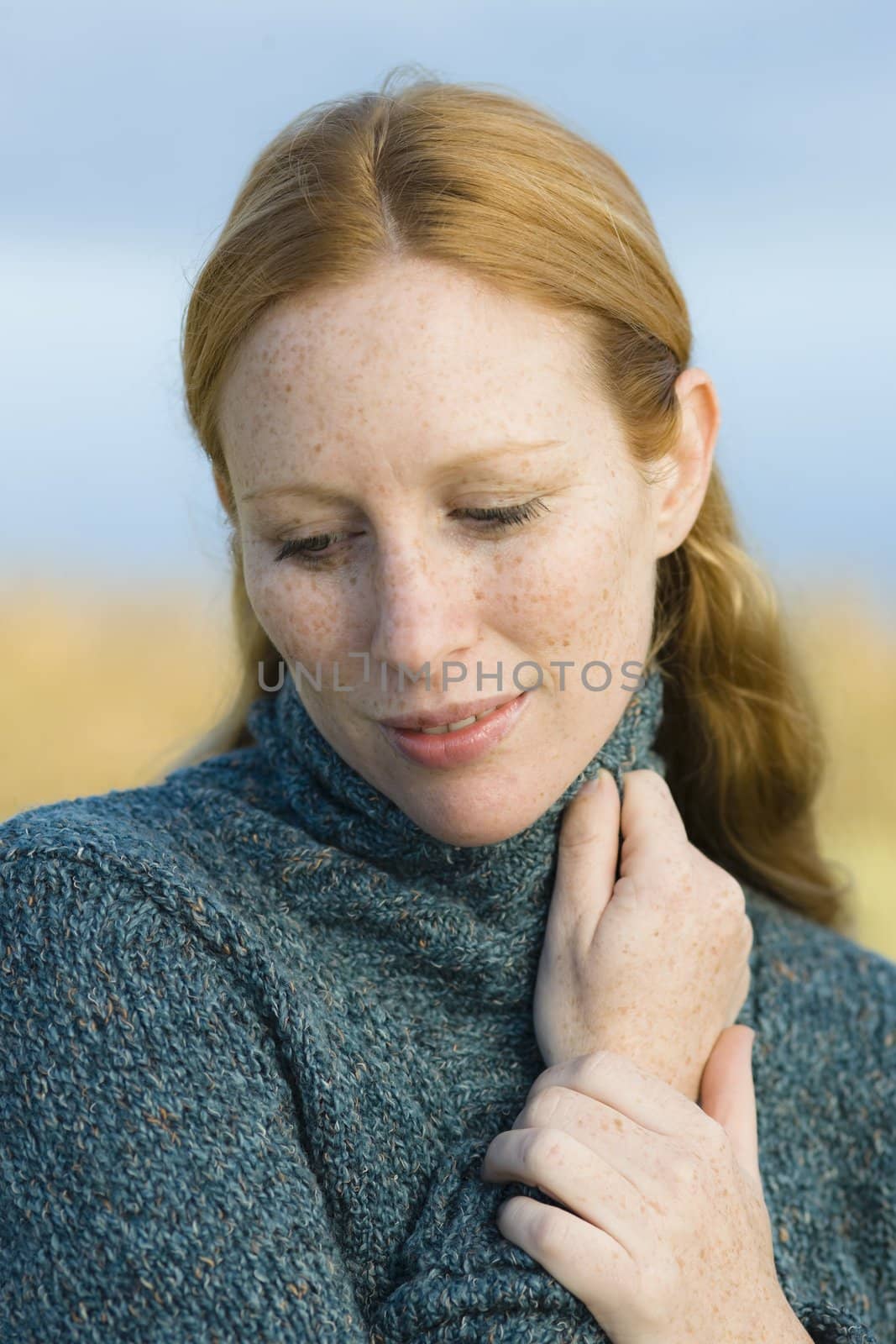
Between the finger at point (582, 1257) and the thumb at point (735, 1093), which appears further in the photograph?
the thumb at point (735, 1093)

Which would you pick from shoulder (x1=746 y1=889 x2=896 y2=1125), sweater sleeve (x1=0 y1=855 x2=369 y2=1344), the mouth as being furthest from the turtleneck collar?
shoulder (x1=746 y1=889 x2=896 y2=1125)

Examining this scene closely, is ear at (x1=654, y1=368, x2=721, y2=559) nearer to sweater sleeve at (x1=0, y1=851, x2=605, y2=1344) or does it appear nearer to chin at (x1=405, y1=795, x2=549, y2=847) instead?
chin at (x1=405, y1=795, x2=549, y2=847)

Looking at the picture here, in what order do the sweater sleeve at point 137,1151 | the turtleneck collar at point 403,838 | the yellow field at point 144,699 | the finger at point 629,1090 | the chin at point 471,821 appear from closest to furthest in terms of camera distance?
the sweater sleeve at point 137,1151
the finger at point 629,1090
the chin at point 471,821
the turtleneck collar at point 403,838
the yellow field at point 144,699

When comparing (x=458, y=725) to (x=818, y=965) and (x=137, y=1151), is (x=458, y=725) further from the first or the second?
(x=818, y=965)

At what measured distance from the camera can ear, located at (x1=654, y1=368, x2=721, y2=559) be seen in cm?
212

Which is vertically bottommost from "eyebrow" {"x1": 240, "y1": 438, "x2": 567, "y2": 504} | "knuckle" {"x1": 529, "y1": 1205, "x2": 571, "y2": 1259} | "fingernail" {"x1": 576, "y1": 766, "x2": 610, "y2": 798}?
"knuckle" {"x1": 529, "y1": 1205, "x2": 571, "y2": 1259}

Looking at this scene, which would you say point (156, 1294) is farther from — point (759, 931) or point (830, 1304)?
point (759, 931)

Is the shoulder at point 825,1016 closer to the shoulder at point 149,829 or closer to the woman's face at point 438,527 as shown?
the woman's face at point 438,527

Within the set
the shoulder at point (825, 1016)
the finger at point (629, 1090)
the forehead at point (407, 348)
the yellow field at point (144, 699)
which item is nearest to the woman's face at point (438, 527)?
the forehead at point (407, 348)

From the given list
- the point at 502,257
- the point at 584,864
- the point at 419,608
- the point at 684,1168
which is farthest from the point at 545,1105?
the point at 502,257

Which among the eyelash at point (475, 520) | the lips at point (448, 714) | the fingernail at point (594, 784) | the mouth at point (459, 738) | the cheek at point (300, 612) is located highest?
the eyelash at point (475, 520)

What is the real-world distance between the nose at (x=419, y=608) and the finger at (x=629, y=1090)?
0.55 meters

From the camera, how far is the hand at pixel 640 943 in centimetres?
193

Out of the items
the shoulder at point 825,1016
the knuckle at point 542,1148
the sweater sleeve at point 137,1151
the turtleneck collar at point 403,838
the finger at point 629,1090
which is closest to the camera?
the sweater sleeve at point 137,1151
